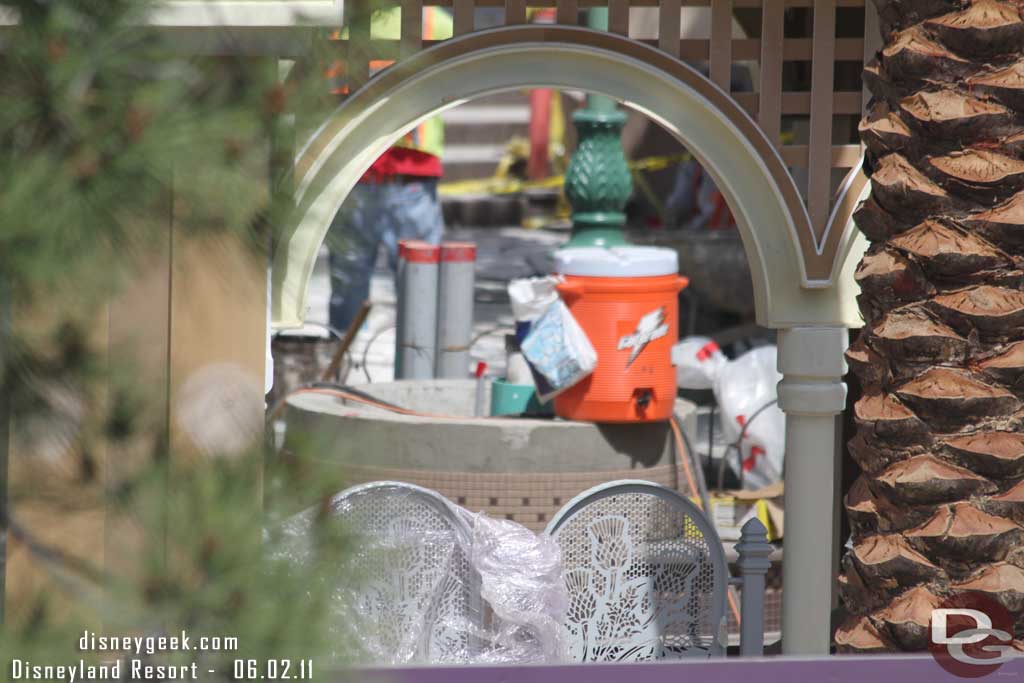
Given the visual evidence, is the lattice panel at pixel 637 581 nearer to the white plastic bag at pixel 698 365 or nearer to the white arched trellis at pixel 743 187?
the white arched trellis at pixel 743 187

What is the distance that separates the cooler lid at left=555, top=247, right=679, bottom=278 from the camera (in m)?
4.97

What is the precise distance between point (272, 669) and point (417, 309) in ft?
17.5

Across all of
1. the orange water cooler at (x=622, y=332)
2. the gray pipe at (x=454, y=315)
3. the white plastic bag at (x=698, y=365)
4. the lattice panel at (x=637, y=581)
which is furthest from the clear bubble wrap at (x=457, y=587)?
the white plastic bag at (x=698, y=365)

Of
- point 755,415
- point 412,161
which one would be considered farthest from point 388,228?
point 755,415

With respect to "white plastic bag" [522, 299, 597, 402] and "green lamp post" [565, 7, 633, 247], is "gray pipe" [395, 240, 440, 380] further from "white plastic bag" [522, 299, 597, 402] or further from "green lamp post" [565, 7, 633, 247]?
"white plastic bag" [522, 299, 597, 402]

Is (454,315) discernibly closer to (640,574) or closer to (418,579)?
(640,574)

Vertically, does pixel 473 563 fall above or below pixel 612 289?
below

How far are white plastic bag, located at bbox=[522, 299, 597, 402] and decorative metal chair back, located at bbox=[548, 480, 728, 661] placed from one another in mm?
788

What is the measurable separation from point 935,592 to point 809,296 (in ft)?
3.25

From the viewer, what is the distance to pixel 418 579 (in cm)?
391

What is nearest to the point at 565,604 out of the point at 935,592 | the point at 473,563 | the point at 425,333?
the point at 473,563

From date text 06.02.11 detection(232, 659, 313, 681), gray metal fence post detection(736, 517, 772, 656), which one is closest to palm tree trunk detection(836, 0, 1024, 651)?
gray metal fence post detection(736, 517, 772, 656)

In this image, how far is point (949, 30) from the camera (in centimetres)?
346

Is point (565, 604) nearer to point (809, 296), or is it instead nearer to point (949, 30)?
point (809, 296)
